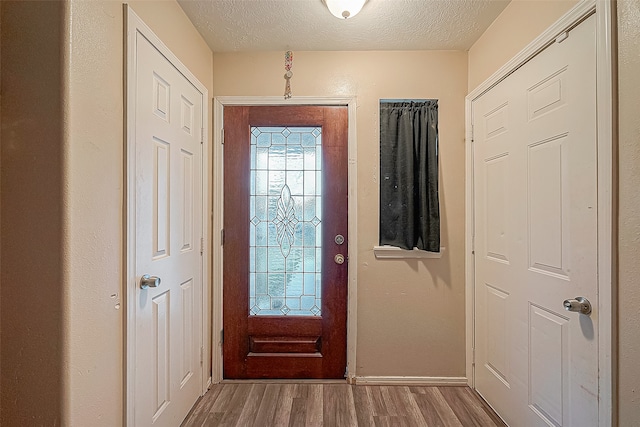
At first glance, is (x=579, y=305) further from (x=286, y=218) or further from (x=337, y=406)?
(x=286, y=218)

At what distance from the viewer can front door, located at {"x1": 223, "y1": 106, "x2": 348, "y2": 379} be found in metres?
2.21

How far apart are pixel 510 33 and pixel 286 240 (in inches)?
73.5

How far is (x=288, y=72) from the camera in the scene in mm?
2217

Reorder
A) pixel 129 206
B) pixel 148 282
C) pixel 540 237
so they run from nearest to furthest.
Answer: pixel 129 206 → pixel 148 282 → pixel 540 237

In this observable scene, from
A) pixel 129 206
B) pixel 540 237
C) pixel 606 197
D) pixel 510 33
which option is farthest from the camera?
pixel 510 33

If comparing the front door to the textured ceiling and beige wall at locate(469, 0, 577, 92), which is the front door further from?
beige wall at locate(469, 0, 577, 92)

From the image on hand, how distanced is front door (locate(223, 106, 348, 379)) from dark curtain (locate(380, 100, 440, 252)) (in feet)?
0.98

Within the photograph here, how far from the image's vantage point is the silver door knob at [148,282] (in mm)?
1354

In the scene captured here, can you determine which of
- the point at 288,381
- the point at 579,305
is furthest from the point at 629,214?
the point at 288,381

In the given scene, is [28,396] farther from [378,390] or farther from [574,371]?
[574,371]

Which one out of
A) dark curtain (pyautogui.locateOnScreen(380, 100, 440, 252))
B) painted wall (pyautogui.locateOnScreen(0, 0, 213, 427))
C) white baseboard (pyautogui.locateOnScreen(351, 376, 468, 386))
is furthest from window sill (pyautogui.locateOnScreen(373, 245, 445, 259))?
painted wall (pyautogui.locateOnScreen(0, 0, 213, 427))

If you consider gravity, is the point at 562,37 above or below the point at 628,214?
above

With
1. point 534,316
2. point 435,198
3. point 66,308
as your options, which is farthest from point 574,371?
point 66,308

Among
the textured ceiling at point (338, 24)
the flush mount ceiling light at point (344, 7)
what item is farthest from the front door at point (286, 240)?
the flush mount ceiling light at point (344, 7)
